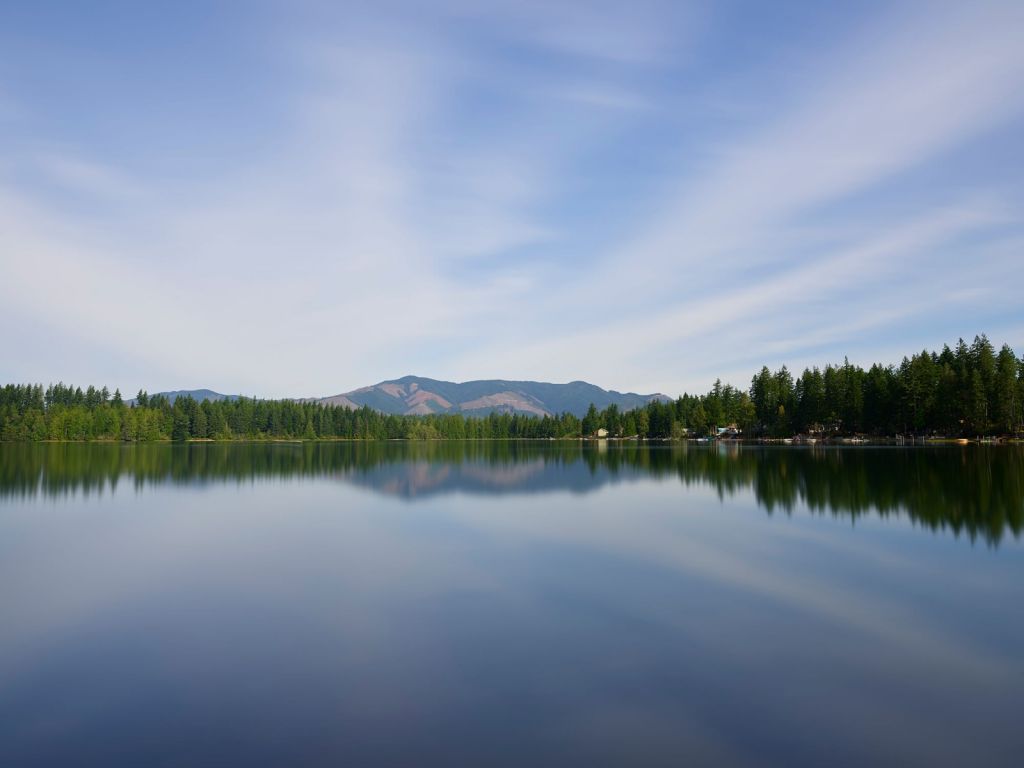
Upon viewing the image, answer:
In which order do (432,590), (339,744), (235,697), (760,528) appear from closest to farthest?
(339,744), (235,697), (432,590), (760,528)

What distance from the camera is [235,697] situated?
9320 millimetres

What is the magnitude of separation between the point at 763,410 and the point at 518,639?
13240 centimetres

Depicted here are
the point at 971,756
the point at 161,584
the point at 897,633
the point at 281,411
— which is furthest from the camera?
the point at 281,411

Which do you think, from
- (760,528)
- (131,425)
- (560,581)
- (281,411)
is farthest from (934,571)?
(281,411)

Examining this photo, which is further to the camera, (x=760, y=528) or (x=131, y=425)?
(x=131, y=425)

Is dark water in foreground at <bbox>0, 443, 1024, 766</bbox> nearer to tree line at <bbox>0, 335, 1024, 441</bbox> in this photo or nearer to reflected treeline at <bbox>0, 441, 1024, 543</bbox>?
reflected treeline at <bbox>0, 441, 1024, 543</bbox>

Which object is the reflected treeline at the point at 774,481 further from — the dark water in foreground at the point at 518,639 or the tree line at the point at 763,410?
the tree line at the point at 763,410

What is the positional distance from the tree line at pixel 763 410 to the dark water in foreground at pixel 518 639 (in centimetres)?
7638

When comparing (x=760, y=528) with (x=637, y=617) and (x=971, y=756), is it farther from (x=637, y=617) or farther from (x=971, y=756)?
(x=971, y=756)

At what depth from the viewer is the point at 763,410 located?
13400 cm

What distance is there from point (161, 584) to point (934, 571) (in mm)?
19299

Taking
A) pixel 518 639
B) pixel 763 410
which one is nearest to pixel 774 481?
pixel 518 639

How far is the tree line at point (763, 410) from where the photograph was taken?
296ft

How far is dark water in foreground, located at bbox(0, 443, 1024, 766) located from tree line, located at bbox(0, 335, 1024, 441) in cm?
7638
